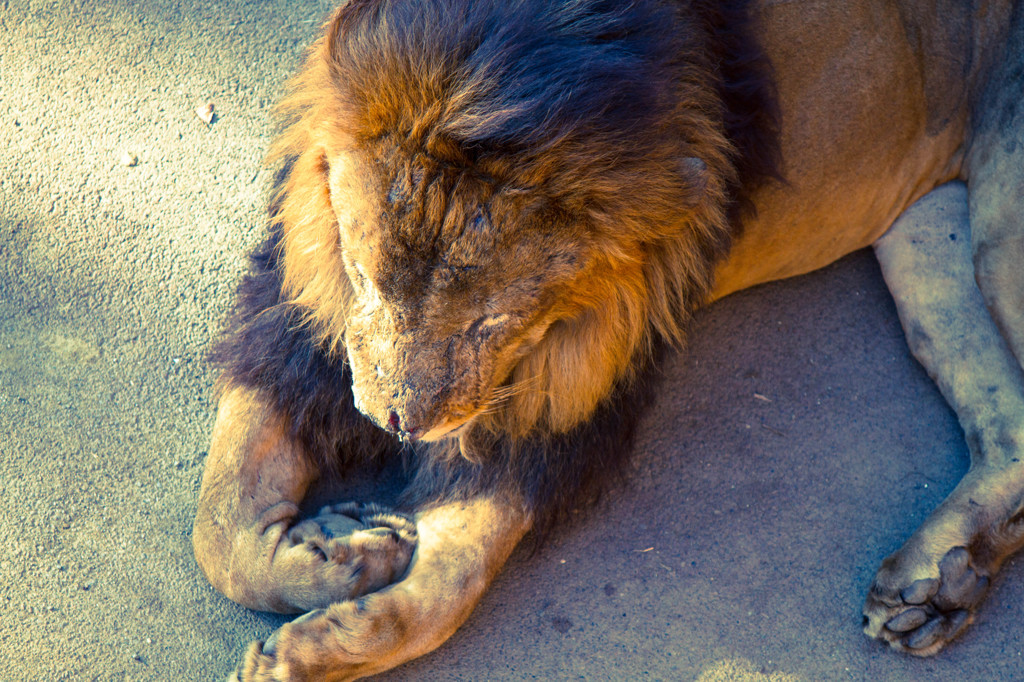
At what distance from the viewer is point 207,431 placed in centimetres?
260

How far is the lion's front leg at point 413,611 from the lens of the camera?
1992mm

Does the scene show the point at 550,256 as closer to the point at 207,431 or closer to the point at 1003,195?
the point at 207,431

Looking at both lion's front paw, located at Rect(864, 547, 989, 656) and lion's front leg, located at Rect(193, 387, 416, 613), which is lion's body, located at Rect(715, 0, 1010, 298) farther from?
lion's front leg, located at Rect(193, 387, 416, 613)

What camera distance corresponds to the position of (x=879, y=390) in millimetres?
2775

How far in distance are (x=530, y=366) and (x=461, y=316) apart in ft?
1.27

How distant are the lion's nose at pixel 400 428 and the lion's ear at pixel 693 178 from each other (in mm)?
696

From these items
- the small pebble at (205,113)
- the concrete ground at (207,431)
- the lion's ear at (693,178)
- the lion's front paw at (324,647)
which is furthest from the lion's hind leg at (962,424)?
the small pebble at (205,113)

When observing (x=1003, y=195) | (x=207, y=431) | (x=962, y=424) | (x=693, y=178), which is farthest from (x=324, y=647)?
(x=1003, y=195)

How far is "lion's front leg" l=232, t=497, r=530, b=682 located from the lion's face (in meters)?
0.48

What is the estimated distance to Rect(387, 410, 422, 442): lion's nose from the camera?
67.7 inches

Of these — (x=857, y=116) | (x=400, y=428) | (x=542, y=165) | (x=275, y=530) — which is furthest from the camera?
(x=857, y=116)

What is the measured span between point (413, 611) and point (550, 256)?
36.5 inches

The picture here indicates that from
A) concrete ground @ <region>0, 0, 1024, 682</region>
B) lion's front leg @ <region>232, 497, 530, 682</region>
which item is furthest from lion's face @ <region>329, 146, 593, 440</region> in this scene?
concrete ground @ <region>0, 0, 1024, 682</region>

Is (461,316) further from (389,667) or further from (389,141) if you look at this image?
(389,667)
